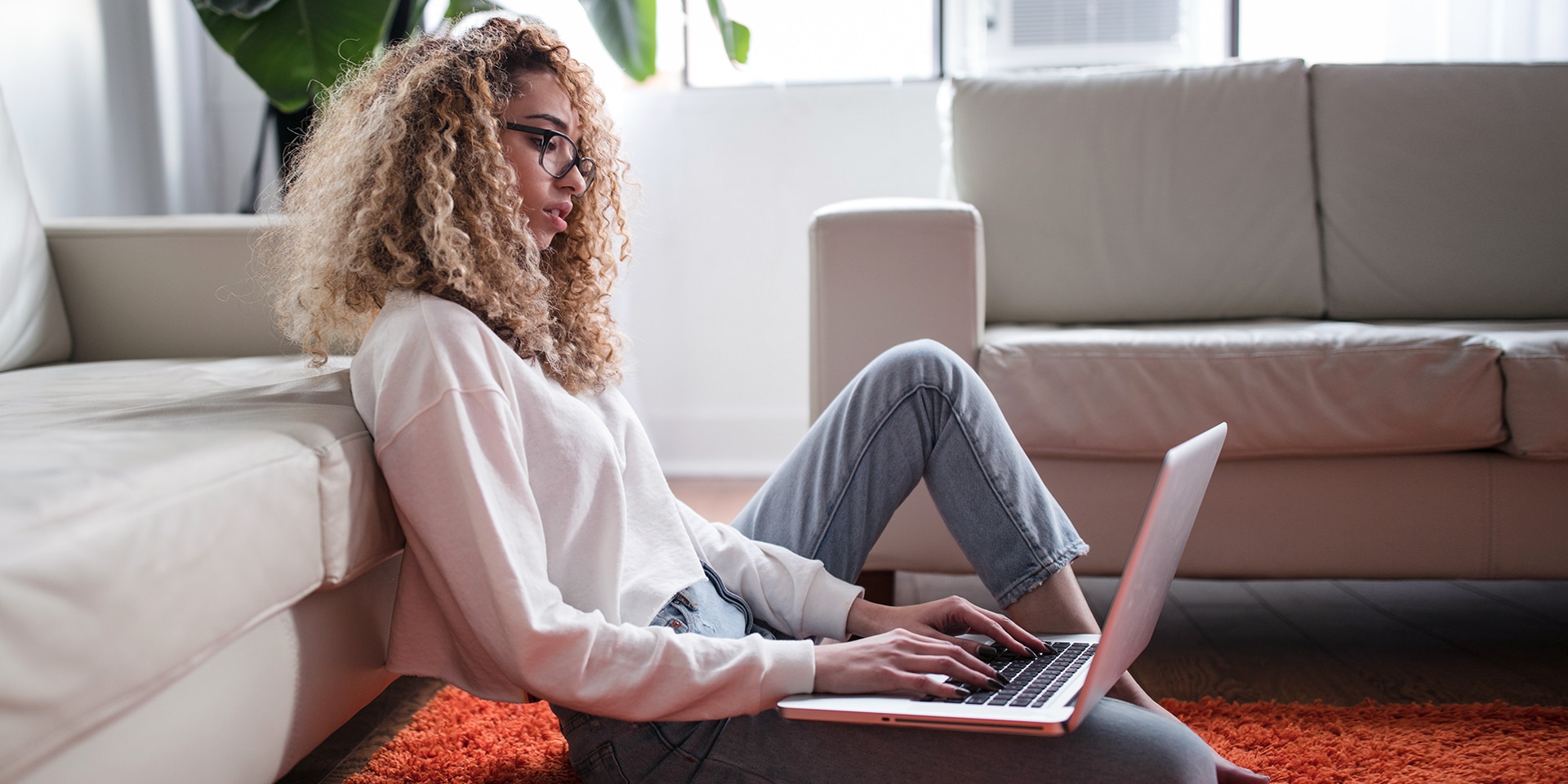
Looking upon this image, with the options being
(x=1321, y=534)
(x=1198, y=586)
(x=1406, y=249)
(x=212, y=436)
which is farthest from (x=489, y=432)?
(x=1406, y=249)

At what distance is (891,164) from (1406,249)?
128 cm

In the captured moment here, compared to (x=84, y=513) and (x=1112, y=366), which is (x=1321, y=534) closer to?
(x=1112, y=366)

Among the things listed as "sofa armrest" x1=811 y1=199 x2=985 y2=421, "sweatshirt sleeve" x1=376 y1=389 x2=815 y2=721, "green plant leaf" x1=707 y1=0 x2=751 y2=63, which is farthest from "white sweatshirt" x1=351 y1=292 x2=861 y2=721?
"green plant leaf" x1=707 y1=0 x2=751 y2=63

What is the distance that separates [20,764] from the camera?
1.53ft

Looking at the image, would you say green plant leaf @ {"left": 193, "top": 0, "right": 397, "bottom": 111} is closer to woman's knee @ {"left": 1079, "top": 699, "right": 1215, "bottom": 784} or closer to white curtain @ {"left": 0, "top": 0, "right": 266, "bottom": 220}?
white curtain @ {"left": 0, "top": 0, "right": 266, "bottom": 220}

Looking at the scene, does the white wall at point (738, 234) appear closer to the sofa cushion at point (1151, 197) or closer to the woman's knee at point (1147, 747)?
the sofa cushion at point (1151, 197)

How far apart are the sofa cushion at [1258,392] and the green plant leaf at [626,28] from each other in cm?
135

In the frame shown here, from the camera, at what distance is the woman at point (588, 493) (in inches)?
28.1

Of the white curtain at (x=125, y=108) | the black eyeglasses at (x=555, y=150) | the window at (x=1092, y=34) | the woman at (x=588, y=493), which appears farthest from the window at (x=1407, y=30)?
the white curtain at (x=125, y=108)

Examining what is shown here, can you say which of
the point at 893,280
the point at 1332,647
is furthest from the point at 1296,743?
the point at 893,280

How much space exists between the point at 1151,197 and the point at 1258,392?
662mm

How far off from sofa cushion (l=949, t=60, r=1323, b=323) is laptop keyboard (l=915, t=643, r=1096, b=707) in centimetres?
112

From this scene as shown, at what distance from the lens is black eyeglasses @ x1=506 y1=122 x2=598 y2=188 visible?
2.96ft

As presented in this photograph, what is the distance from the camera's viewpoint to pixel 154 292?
4.93 ft
